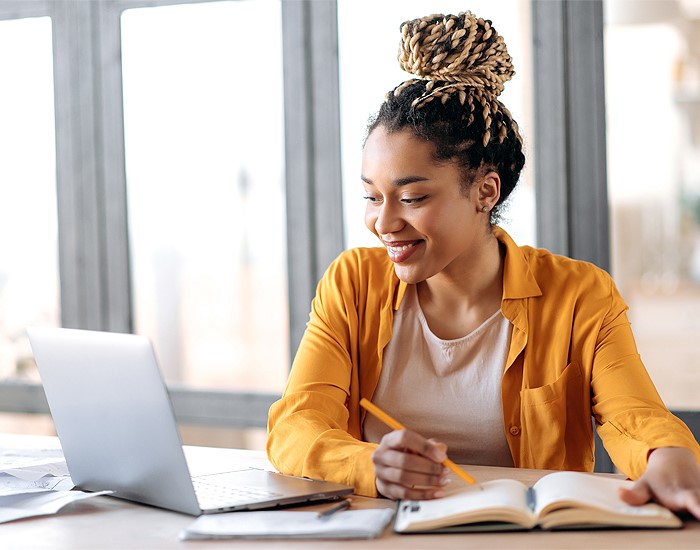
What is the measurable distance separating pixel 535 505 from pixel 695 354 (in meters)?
1.37

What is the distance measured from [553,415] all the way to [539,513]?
598 mm

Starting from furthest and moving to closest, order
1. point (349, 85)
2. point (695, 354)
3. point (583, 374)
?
point (349, 85) → point (695, 354) → point (583, 374)

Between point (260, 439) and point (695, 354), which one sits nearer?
point (695, 354)

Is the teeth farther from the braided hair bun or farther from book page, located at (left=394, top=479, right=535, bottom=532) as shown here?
book page, located at (left=394, top=479, right=535, bottom=532)

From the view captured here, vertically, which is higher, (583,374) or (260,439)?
(583,374)

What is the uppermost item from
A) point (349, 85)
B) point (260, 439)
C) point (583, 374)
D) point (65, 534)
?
point (349, 85)

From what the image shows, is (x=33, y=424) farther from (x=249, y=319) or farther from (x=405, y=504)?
(x=405, y=504)

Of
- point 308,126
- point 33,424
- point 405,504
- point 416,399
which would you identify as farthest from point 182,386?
point 405,504

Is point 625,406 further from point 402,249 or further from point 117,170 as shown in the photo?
point 117,170

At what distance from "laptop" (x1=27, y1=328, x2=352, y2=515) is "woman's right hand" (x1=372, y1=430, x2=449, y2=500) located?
0.30 feet

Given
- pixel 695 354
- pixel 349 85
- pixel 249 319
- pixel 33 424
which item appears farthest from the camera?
pixel 33 424

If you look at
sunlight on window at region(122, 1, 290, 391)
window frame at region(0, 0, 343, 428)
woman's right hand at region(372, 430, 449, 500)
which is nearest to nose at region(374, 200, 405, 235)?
woman's right hand at region(372, 430, 449, 500)

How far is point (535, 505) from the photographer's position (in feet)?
4.19

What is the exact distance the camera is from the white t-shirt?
1.85 m
